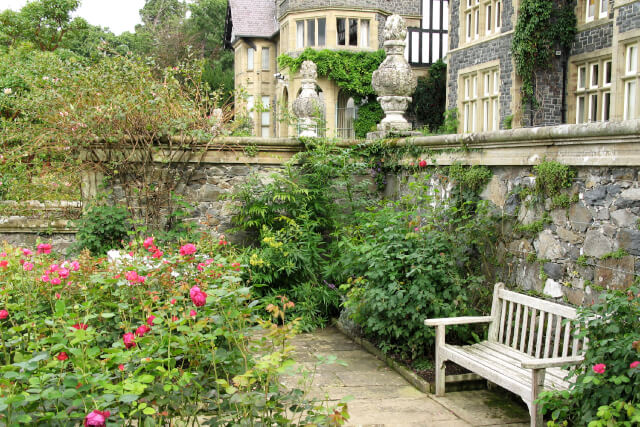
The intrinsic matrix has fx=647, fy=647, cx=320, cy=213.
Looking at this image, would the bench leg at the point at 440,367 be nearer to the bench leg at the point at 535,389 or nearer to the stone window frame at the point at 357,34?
the bench leg at the point at 535,389

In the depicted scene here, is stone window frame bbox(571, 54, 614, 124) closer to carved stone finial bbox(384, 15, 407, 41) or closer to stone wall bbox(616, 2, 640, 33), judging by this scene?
stone wall bbox(616, 2, 640, 33)

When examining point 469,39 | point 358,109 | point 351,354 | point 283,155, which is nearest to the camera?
point 351,354

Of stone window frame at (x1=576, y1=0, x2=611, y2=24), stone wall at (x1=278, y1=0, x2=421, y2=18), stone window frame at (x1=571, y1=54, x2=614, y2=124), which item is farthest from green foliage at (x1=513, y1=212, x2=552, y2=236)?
stone wall at (x1=278, y1=0, x2=421, y2=18)

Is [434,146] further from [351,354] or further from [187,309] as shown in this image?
[187,309]

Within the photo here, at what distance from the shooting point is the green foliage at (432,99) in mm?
29250

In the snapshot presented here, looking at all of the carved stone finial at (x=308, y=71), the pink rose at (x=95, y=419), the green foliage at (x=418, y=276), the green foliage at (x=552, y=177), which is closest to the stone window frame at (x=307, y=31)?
the carved stone finial at (x=308, y=71)

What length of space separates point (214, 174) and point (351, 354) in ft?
10.5

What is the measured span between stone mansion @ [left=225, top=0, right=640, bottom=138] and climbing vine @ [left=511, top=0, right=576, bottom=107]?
0.27m

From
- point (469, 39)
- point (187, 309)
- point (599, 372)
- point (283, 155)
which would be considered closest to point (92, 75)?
point (283, 155)

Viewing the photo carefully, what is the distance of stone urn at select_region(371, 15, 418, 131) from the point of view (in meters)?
7.70

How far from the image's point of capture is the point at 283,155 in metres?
8.43

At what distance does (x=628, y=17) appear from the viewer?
15.2 m

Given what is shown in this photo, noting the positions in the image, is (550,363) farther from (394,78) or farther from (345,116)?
(345,116)

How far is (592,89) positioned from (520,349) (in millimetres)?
15517
